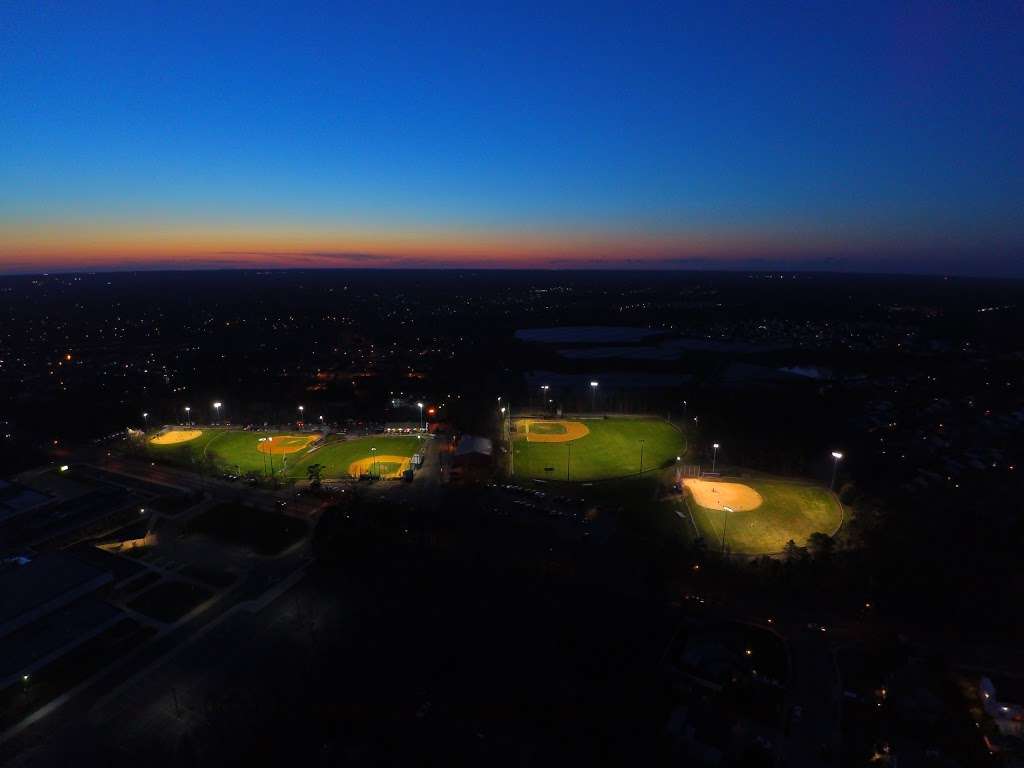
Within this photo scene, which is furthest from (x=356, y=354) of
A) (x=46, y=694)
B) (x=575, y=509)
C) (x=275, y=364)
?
(x=46, y=694)

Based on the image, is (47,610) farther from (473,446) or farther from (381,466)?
(473,446)

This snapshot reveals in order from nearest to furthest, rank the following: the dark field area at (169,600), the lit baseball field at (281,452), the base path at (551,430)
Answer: the dark field area at (169,600), the lit baseball field at (281,452), the base path at (551,430)

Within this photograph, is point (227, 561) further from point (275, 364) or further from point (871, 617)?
point (275, 364)

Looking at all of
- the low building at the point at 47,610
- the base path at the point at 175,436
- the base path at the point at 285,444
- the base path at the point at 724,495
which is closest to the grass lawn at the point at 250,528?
the low building at the point at 47,610

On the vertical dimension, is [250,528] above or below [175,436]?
above

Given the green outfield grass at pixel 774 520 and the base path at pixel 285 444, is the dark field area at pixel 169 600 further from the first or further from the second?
the green outfield grass at pixel 774 520

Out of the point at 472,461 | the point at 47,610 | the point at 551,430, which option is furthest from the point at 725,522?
the point at 47,610
